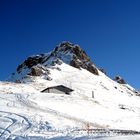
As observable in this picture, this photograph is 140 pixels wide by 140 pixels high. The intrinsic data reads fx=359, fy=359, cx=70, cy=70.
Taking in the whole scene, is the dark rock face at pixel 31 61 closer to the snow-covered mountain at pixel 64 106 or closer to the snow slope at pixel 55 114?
the snow-covered mountain at pixel 64 106

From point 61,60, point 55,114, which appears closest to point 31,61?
point 61,60

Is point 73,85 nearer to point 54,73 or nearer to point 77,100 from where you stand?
point 54,73

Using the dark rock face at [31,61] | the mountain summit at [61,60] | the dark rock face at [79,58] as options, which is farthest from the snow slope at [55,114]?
the dark rock face at [31,61]

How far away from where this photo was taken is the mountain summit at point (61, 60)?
125 meters

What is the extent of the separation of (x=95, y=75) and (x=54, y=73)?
1913 centimetres

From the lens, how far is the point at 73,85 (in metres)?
103

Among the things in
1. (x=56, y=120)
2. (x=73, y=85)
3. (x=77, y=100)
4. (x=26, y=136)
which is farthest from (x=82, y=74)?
(x=26, y=136)

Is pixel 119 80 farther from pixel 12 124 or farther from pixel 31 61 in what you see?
pixel 12 124

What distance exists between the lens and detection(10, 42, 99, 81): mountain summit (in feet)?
410

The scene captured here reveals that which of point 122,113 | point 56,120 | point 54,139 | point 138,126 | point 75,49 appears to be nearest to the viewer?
point 54,139

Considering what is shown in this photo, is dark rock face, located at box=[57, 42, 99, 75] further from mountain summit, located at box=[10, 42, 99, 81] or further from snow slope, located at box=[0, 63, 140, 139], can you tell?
snow slope, located at box=[0, 63, 140, 139]

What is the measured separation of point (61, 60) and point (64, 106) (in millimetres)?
66474

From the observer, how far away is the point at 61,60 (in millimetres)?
126750

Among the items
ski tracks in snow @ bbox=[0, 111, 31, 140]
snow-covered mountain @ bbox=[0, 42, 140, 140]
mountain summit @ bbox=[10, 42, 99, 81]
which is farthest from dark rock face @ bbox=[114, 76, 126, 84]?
ski tracks in snow @ bbox=[0, 111, 31, 140]
